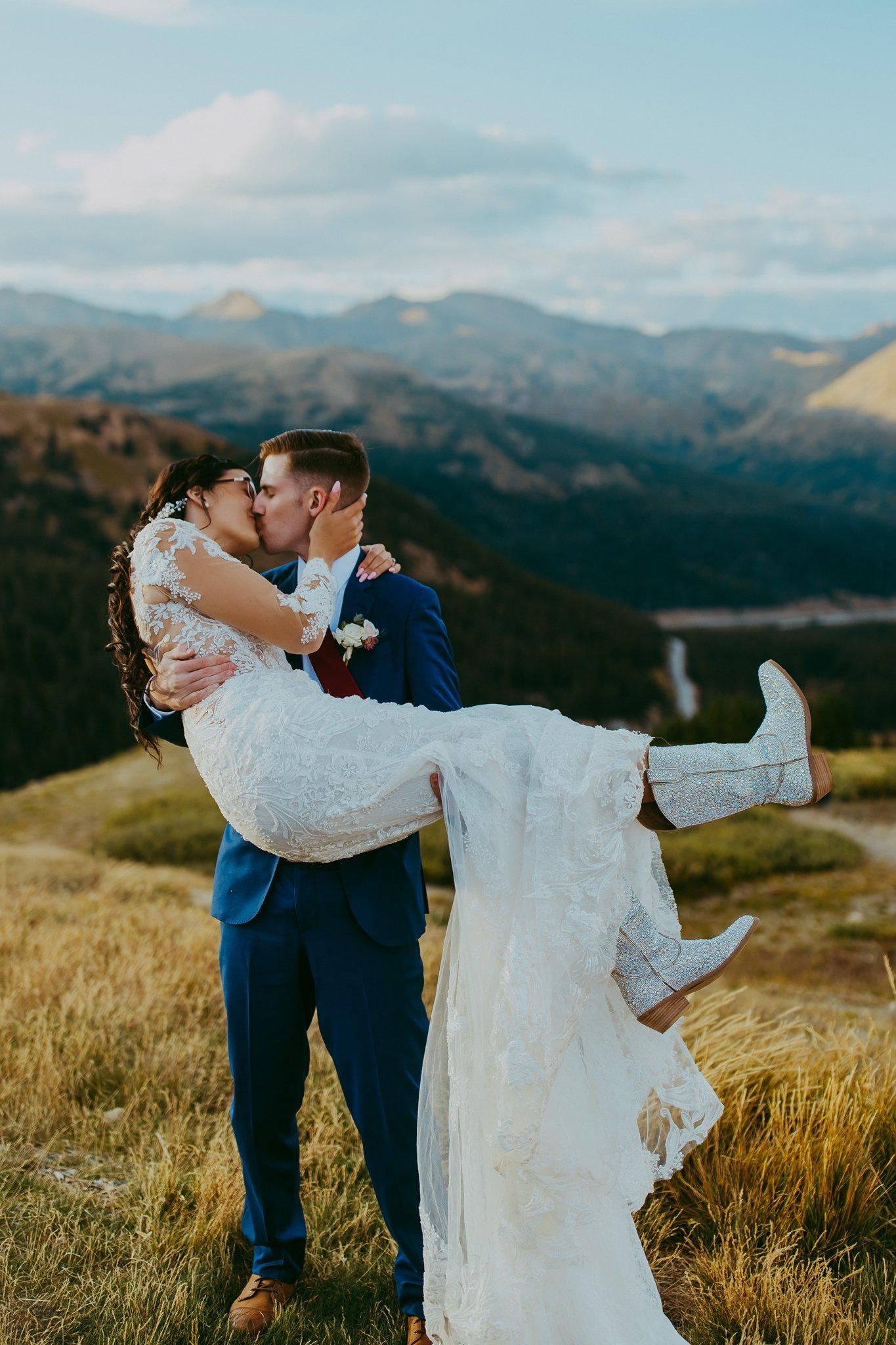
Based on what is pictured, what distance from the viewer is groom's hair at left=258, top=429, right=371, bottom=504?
2945 millimetres

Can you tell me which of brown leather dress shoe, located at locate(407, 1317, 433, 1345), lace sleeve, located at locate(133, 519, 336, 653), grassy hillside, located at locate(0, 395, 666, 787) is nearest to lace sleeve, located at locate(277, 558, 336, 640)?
lace sleeve, located at locate(133, 519, 336, 653)

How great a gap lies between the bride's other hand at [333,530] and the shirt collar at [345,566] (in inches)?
3.0

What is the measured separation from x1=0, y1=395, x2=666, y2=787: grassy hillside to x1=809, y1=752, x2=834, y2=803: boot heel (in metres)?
53.9

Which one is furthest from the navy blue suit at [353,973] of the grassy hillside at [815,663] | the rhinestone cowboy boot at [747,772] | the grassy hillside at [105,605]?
the grassy hillside at [815,663]

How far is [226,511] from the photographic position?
2.97 metres

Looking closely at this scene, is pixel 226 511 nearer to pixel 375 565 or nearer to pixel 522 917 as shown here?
pixel 375 565

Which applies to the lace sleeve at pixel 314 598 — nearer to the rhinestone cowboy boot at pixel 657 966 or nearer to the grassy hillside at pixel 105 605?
the rhinestone cowboy boot at pixel 657 966

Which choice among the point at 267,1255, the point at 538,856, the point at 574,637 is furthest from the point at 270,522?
the point at 574,637

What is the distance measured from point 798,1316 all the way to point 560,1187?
98 centimetres

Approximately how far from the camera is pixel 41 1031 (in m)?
4.68

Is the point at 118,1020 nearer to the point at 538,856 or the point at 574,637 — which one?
the point at 538,856

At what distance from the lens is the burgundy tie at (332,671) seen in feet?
9.55

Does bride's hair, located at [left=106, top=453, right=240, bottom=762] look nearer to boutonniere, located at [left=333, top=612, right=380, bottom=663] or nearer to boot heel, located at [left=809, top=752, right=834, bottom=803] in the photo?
boutonniere, located at [left=333, top=612, right=380, bottom=663]

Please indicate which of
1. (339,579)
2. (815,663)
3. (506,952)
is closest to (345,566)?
(339,579)
